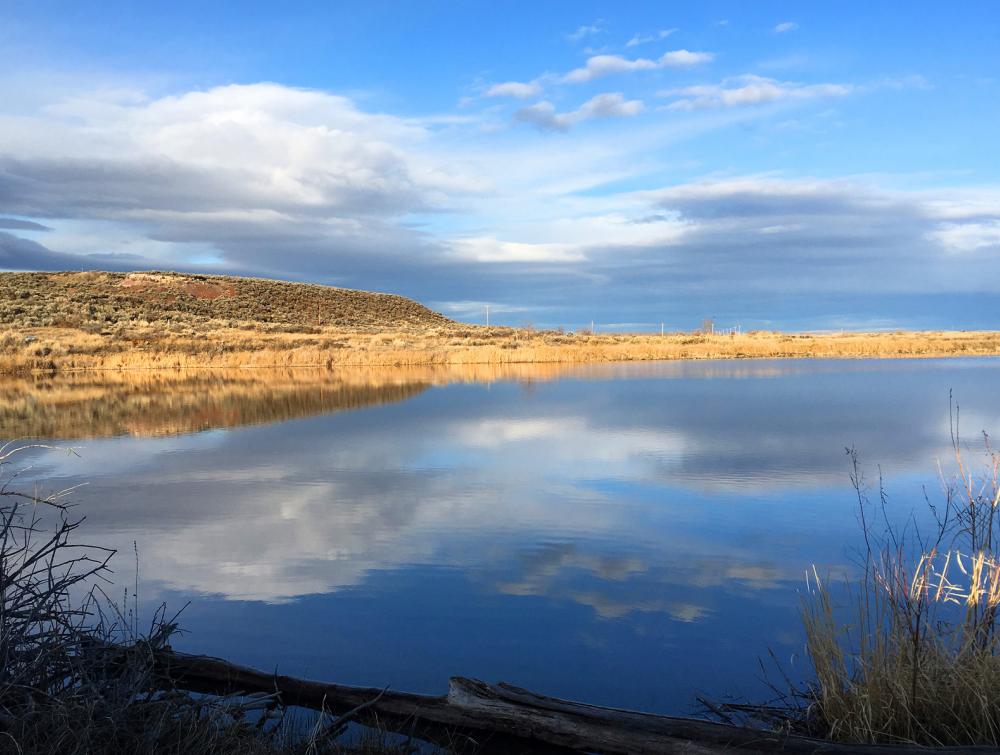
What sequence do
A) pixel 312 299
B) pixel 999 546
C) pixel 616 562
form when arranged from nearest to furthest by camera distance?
1. pixel 999 546
2. pixel 616 562
3. pixel 312 299

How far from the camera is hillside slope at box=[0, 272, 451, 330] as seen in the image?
4769cm

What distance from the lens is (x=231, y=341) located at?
120 feet

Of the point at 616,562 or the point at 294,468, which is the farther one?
the point at 294,468

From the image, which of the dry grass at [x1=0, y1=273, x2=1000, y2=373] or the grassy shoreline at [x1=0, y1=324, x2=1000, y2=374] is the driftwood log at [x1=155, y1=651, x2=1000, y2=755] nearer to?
the dry grass at [x1=0, y1=273, x2=1000, y2=373]

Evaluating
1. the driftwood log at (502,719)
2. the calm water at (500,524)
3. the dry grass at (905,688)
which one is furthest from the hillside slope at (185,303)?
the dry grass at (905,688)

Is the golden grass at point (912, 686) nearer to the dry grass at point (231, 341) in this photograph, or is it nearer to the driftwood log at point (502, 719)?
the driftwood log at point (502, 719)

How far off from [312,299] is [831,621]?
6989 centimetres

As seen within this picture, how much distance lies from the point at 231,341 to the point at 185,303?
26.3 meters

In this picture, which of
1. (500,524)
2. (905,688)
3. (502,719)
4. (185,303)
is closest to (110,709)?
(502,719)

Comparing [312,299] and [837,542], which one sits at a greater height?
[312,299]

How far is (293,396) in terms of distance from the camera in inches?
753

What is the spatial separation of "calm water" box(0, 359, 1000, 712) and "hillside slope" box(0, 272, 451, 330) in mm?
33167

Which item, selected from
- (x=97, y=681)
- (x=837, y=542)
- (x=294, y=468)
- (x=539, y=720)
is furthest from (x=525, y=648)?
(x=294, y=468)

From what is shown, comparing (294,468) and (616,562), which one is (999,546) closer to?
(616,562)
